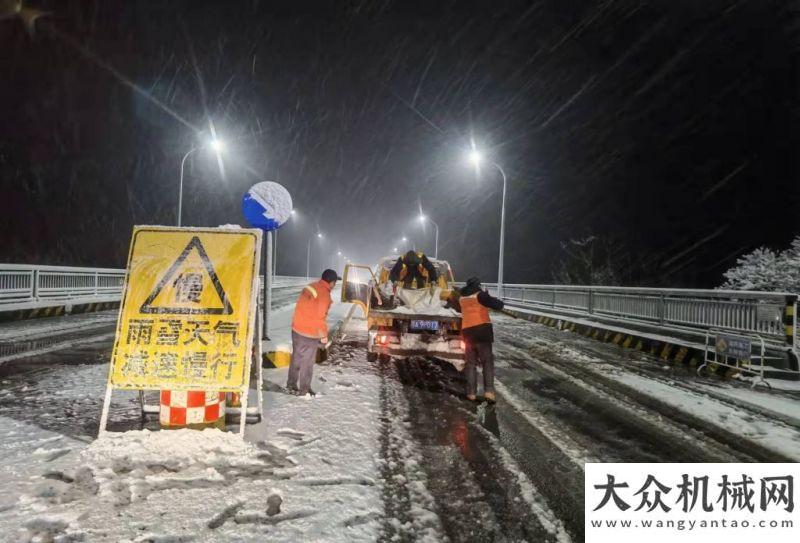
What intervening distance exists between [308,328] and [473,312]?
2.26 m

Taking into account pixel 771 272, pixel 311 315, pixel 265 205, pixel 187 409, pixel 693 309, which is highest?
pixel 265 205

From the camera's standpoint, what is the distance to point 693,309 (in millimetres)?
10867

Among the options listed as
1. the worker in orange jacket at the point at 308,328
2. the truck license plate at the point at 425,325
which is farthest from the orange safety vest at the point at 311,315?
the truck license plate at the point at 425,325

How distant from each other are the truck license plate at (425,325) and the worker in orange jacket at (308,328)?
2.24 m

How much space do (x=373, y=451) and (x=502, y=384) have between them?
361 cm

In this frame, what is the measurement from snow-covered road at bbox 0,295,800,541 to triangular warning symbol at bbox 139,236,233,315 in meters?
1.19

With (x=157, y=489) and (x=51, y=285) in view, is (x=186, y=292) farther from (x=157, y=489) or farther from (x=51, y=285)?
(x=51, y=285)

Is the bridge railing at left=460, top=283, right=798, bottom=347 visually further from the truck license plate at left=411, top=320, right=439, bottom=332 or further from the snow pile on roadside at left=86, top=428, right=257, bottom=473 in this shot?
the snow pile on roadside at left=86, top=428, right=257, bottom=473

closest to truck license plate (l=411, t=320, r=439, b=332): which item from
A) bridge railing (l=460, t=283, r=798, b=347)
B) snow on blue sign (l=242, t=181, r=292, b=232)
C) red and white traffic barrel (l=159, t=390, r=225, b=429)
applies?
snow on blue sign (l=242, t=181, r=292, b=232)

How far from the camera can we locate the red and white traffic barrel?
4586 mm

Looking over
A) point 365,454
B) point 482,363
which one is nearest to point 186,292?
point 365,454

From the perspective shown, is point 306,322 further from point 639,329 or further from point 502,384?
point 639,329

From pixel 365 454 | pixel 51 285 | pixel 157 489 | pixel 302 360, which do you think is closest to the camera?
pixel 157 489

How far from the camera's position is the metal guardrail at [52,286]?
46.7 feet
